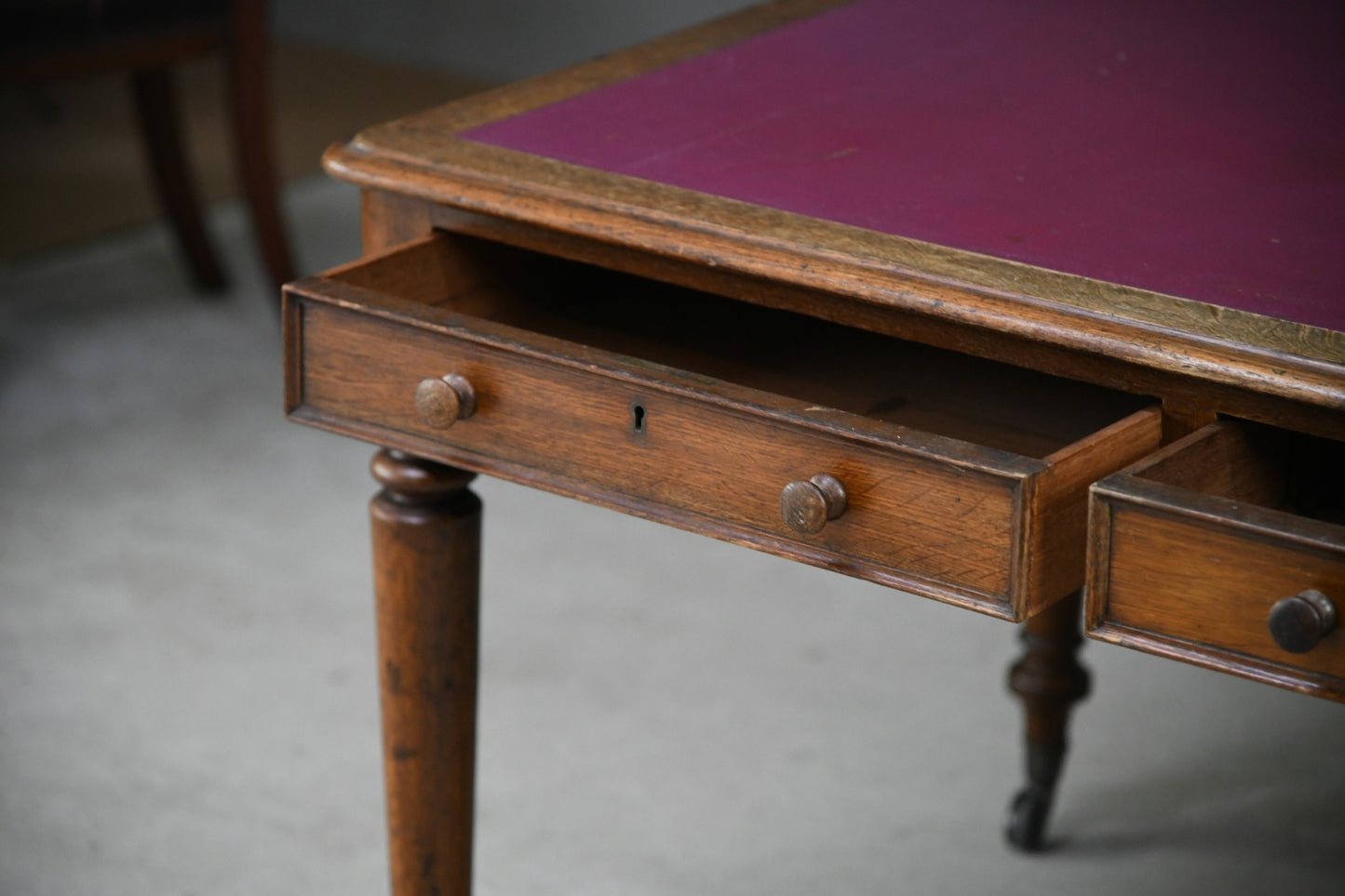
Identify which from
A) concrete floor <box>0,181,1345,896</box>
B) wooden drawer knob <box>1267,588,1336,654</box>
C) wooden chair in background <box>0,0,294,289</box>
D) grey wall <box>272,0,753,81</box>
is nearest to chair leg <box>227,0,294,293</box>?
wooden chair in background <box>0,0,294,289</box>

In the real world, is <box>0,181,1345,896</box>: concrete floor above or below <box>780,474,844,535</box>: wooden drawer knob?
below

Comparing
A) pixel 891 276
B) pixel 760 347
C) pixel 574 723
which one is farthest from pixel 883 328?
pixel 574 723

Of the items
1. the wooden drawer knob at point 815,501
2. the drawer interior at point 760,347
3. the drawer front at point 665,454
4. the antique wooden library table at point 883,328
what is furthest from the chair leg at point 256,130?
the wooden drawer knob at point 815,501

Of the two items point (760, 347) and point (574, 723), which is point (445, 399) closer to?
point (760, 347)

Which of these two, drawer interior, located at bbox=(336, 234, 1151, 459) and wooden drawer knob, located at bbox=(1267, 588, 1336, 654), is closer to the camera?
wooden drawer knob, located at bbox=(1267, 588, 1336, 654)

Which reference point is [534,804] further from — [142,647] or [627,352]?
[627,352]

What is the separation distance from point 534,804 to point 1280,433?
0.89 meters

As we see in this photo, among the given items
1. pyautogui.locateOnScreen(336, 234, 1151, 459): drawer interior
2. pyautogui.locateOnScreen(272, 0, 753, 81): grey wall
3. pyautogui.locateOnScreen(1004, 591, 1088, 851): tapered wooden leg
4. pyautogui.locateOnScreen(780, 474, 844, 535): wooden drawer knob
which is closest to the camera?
pyautogui.locateOnScreen(780, 474, 844, 535): wooden drawer knob

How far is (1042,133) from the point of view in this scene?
1.12m

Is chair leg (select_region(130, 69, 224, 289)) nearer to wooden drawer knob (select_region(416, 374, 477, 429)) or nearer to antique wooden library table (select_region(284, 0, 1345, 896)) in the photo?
antique wooden library table (select_region(284, 0, 1345, 896))

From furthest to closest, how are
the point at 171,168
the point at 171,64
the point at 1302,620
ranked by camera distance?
1. the point at 171,168
2. the point at 171,64
3. the point at 1302,620

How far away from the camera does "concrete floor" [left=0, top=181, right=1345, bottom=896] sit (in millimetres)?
1569

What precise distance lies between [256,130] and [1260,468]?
2069mm

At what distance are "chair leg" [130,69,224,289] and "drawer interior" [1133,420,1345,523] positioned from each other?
2.14 m
